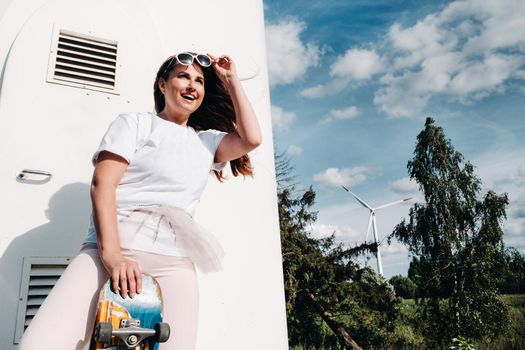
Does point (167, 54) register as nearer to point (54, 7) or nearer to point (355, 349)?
point (54, 7)

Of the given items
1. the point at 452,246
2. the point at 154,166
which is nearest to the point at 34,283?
the point at 154,166

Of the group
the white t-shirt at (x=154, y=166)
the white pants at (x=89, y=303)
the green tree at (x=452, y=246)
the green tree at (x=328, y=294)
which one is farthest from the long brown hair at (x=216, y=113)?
the green tree at (x=452, y=246)

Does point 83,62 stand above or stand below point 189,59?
above

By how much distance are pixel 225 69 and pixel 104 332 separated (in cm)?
137

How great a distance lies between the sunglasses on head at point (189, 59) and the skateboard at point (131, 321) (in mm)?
1066

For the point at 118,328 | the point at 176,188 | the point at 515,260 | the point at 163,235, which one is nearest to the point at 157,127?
the point at 176,188

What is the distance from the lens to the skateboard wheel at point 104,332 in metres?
1.31

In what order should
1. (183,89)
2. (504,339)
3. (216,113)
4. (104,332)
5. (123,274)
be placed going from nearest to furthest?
(104,332), (123,274), (183,89), (216,113), (504,339)

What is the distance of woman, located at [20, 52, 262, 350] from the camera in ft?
4.78

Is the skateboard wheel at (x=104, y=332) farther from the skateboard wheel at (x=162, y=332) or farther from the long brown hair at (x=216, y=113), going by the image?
the long brown hair at (x=216, y=113)

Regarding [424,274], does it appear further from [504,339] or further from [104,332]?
[104,332]

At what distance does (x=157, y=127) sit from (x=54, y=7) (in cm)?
182

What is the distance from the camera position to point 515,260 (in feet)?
81.8

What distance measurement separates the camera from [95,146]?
284cm
